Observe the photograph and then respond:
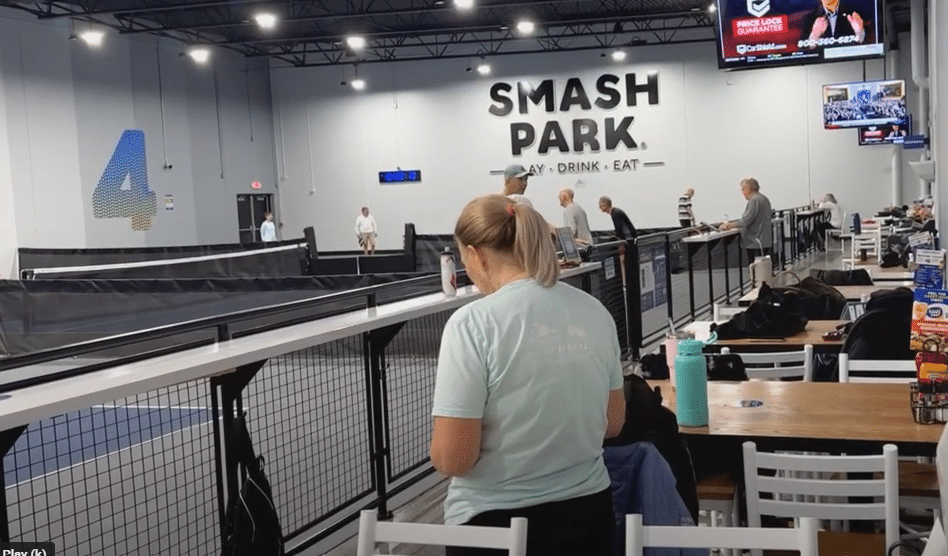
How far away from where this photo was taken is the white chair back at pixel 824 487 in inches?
105

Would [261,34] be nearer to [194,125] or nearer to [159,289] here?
[194,125]

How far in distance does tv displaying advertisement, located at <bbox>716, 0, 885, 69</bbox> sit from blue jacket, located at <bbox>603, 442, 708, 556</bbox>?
6.73 metres

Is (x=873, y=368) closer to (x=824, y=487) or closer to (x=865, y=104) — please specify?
(x=824, y=487)

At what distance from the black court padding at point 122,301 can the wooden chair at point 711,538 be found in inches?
259

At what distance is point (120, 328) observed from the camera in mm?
9266

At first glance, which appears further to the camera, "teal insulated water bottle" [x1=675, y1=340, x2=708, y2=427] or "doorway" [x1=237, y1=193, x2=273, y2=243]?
"doorway" [x1=237, y1=193, x2=273, y2=243]

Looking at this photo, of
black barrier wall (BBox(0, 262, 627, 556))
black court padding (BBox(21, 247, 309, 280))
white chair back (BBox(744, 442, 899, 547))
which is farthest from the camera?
black court padding (BBox(21, 247, 309, 280))

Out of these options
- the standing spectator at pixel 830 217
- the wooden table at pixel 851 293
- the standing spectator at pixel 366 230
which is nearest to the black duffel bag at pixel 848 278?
the wooden table at pixel 851 293

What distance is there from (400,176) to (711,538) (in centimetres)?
2625

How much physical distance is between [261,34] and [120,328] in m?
17.8

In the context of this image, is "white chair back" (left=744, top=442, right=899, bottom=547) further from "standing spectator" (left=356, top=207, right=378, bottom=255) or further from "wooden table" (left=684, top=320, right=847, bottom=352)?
"standing spectator" (left=356, top=207, right=378, bottom=255)

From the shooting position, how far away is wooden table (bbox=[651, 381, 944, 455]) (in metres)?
2.97

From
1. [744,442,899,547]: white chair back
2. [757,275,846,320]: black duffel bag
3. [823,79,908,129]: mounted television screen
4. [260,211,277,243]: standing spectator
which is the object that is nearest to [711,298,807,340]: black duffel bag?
[757,275,846,320]: black duffel bag

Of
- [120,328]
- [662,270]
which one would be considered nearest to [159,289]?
[120,328]
